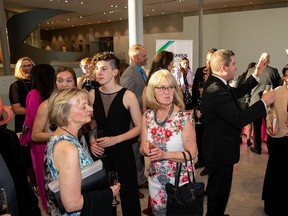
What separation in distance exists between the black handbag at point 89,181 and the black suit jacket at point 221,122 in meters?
1.16

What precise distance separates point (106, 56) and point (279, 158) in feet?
6.26

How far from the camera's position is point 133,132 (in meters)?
2.35

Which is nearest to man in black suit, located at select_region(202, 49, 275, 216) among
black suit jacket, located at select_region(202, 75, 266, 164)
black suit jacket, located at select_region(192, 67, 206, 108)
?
black suit jacket, located at select_region(202, 75, 266, 164)

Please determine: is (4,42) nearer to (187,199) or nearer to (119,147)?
(119,147)

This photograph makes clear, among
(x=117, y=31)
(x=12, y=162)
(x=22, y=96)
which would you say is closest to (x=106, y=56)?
(x=12, y=162)

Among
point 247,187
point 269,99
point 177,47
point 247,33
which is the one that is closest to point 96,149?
point 269,99

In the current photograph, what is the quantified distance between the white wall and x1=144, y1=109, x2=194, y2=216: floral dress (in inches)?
346

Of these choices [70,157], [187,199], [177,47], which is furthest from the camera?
[177,47]

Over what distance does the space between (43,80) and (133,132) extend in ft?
3.16

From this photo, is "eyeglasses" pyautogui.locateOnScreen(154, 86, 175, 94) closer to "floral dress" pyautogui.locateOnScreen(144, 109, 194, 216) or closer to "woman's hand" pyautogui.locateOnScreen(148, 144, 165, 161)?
"floral dress" pyautogui.locateOnScreen(144, 109, 194, 216)

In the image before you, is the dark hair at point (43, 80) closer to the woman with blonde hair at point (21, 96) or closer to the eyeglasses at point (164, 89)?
the woman with blonde hair at point (21, 96)

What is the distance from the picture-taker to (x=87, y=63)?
14.5 feet

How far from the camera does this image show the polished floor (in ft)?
10.0

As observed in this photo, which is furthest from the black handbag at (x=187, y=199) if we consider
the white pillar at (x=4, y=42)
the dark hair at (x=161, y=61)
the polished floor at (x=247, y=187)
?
the white pillar at (x=4, y=42)
